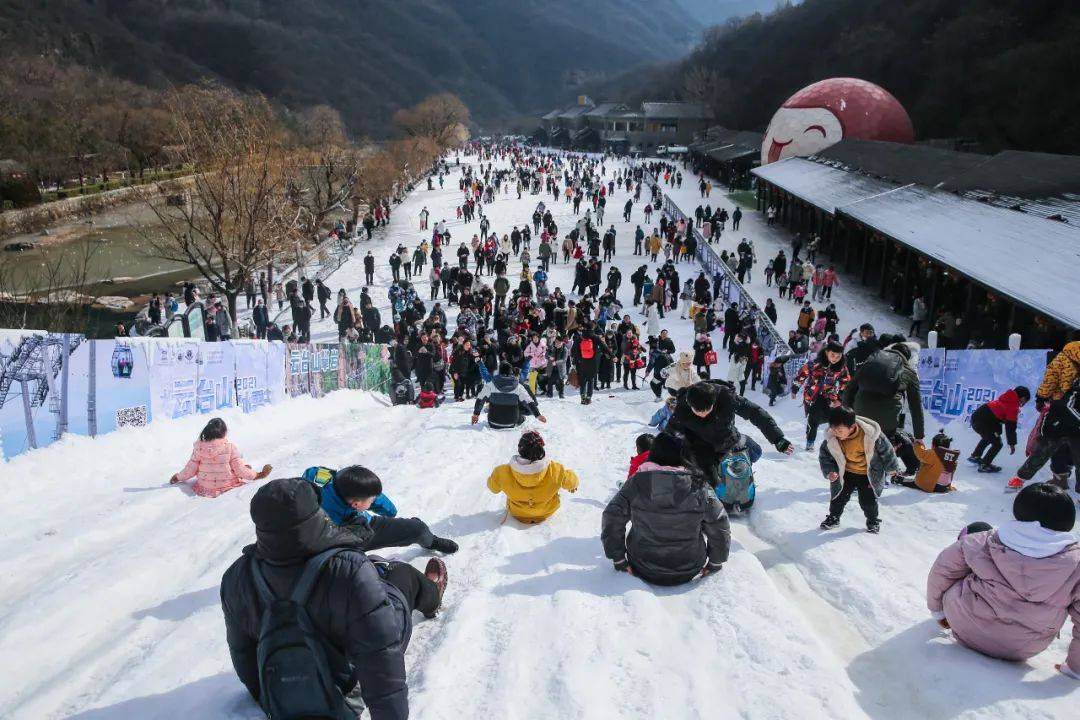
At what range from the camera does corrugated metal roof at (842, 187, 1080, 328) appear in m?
10.4

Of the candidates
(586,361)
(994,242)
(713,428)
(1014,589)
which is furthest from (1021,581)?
(994,242)

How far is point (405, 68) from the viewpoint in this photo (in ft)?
478

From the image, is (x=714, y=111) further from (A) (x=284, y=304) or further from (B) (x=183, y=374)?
(B) (x=183, y=374)

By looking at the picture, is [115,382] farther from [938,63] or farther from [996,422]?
[938,63]

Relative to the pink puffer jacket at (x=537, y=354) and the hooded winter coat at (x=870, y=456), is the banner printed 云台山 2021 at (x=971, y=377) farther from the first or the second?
the pink puffer jacket at (x=537, y=354)

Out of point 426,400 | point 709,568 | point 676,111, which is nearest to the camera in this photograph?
point 709,568

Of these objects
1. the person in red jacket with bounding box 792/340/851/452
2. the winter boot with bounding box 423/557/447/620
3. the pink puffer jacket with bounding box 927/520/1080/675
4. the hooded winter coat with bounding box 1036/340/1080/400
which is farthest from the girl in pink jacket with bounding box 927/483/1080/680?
the person in red jacket with bounding box 792/340/851/452

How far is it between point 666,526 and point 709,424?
121 cm

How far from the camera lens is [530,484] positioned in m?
5.06

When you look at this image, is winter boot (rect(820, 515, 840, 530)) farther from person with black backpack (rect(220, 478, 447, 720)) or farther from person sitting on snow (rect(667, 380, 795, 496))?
person with black backpack (rect(220, 478, 447, 720))

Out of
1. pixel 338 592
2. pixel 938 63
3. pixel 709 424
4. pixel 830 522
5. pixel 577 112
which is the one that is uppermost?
pixel 577 112

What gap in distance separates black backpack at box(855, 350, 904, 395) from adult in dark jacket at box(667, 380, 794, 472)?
1487mm

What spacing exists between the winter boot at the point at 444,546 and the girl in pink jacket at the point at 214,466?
226 centimetres

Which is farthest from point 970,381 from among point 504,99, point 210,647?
point 504,99
